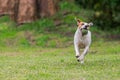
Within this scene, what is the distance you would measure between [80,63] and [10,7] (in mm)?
14772

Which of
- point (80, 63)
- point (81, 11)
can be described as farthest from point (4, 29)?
point (80, 63)

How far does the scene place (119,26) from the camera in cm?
2773

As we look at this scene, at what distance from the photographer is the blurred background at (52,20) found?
86.5 feet

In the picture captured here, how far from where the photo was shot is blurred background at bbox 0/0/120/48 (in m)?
26.4

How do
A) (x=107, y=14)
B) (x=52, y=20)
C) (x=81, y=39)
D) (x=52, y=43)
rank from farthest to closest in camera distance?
(x=52, y=20), (x=107, y=14), (x=52, y=43), (x=81, y=39)

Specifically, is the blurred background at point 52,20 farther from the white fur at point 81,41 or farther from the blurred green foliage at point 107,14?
the white fur at point 81,41

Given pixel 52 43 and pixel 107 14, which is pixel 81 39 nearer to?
pixel 52 43

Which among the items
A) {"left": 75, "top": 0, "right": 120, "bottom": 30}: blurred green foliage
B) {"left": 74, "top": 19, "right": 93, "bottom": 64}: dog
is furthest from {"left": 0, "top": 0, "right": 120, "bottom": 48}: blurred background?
{"left": 74, "top": 19, "right": 93, "bottom": 64}: dog

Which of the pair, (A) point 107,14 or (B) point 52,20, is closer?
(A) point 107,14

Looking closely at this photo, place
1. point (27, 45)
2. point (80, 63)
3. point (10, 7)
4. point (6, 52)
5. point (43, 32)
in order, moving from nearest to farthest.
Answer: point (80, 63), point (6, 52), point (27, 45), point (43, 32), point (10, 7)

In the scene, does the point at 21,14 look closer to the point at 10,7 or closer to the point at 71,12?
the point at 10,7

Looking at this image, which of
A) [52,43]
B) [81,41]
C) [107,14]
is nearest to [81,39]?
[81,41]

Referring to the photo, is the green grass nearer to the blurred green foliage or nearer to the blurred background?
the blurred background

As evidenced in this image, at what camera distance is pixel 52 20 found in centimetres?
2848
